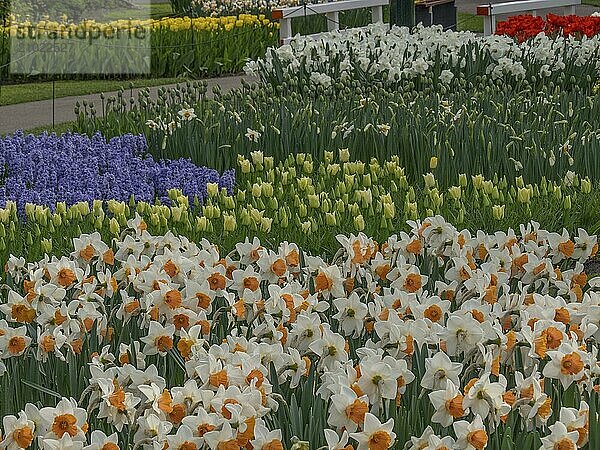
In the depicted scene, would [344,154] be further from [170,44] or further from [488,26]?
[170,44]

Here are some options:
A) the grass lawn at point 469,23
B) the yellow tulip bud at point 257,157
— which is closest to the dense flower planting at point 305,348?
the yellow tulip bud at point 257,157

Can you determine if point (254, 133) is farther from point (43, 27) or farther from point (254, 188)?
point (43, 27)

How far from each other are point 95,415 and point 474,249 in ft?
5.61

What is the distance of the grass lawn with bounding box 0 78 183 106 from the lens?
12.1 meters

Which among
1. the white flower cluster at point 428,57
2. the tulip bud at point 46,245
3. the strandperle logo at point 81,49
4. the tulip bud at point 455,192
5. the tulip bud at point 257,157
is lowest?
the tulip bud at point 46,245

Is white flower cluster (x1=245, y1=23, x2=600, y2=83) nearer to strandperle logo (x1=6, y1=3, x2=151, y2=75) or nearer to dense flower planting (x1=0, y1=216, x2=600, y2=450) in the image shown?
strandperle logo (x1=6, y1=3, x2=151, y2=75)

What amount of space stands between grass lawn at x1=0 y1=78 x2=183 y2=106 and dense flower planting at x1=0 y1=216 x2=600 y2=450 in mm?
8460

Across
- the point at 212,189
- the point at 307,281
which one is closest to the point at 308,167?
Result: the point at 212,189

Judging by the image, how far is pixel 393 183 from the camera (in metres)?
5.28

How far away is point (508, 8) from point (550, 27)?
1402 millimetres

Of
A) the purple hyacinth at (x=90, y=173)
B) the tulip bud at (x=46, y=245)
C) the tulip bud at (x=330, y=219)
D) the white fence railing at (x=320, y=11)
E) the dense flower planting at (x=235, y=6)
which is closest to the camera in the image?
the tulip bud at (x=46, y=245)

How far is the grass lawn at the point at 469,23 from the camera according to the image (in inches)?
719

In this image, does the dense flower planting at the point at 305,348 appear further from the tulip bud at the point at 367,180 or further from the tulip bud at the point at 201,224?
the tulip bud at the point at 367,180

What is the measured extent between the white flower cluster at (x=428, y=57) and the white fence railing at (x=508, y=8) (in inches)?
103
